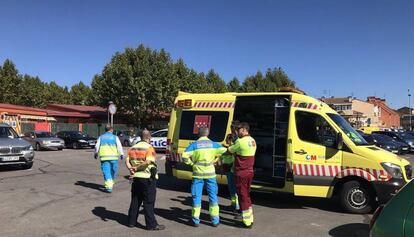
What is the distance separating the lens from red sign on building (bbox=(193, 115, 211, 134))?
11234 mm

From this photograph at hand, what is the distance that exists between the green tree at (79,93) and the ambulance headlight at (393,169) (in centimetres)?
7555

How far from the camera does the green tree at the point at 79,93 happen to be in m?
83.4

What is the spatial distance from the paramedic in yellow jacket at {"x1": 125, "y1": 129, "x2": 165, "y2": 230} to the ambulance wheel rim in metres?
3.98

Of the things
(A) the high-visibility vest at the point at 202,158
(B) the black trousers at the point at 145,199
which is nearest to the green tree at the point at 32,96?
(B) the black trousers at the point at 145,199

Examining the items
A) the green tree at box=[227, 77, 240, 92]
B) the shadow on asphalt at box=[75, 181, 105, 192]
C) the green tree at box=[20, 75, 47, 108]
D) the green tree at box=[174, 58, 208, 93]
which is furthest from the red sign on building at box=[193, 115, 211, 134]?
the green tree at box=[20, 75, 47, 108]

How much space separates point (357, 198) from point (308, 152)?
52.3 inches

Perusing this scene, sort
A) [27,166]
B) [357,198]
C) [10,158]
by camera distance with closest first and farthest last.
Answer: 1. [357,198]
2. [10,158]
3. [27,166]

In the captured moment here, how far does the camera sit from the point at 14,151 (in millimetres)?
15742

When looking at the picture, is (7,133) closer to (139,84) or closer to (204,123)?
(204,123)

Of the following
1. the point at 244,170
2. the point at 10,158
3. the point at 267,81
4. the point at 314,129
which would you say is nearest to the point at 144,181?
the point at 244,170

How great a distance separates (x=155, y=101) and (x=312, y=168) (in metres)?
38.4

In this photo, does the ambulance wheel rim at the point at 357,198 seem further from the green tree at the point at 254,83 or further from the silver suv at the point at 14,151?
the green tree at the point at 254,83

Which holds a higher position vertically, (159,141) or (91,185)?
(159,141)

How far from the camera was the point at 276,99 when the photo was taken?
33.6ft
